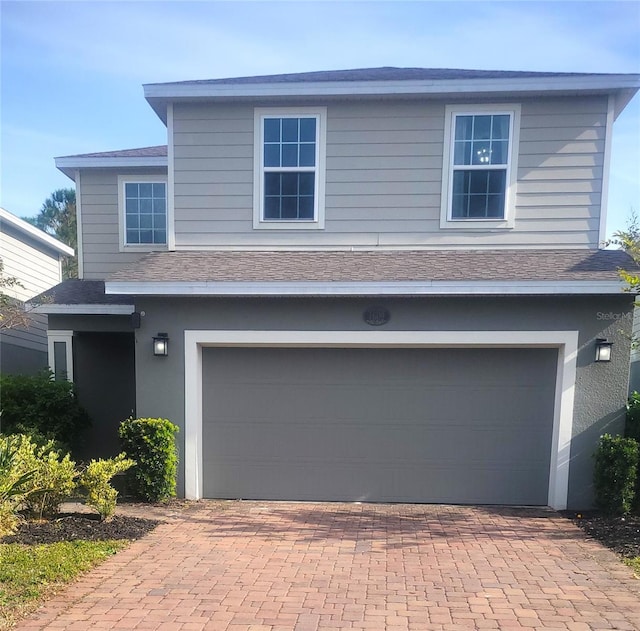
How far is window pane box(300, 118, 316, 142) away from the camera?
22.1ft

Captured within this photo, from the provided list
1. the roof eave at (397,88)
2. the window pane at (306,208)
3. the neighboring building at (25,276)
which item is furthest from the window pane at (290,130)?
the neighboring building at (25,276)

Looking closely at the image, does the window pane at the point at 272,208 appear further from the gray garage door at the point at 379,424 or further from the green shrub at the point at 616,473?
the green shrub at the point at 616,473

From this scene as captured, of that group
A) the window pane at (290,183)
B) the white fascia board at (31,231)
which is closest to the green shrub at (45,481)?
the window pane at (290,183)

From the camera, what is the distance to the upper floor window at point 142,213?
8922 millimetres

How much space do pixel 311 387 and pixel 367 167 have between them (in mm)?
3209

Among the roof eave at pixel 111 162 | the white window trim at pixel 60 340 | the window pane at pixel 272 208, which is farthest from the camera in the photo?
the roof eave at pixel 111 162

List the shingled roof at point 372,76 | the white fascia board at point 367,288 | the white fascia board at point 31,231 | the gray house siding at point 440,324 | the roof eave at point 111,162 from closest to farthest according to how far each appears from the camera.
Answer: the white fascia board at point 367,288 → the gray house siding at point 440,324 → the shingled roof at point 372,76 → the roof eave at point 111,162 → the white fascia board at point 31,231

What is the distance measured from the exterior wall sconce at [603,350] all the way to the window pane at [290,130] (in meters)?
4.83

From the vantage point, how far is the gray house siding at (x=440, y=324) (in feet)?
18.9

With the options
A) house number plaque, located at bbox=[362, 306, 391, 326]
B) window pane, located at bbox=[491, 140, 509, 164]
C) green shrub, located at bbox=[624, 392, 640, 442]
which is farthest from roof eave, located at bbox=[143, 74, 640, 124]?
green shrub, located at bbox=[624, 392, 640, 442]

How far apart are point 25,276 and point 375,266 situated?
9914mm

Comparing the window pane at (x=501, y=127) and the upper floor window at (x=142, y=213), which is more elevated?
the window pane at (x=501, y=127)

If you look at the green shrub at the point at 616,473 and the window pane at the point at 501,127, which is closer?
the green shrub at the point at 616,473

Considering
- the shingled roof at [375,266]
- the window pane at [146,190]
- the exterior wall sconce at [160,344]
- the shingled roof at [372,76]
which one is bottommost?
the exterior wall sconce at [160,344]
